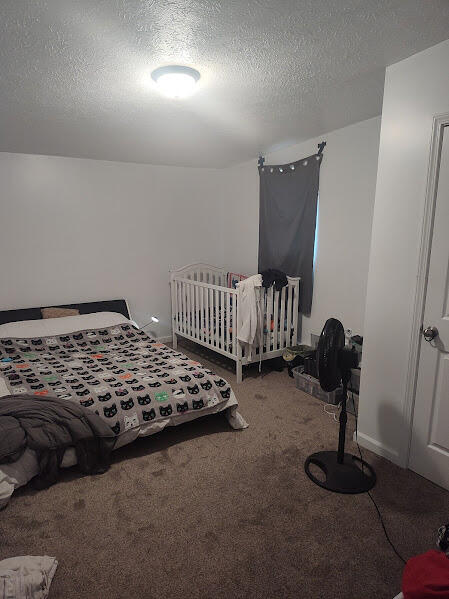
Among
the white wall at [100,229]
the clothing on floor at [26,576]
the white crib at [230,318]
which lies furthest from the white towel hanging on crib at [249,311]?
the clothing on floor at [26,576]

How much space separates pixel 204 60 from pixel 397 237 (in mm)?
1402

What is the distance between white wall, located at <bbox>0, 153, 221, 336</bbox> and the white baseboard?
2882 millimetres

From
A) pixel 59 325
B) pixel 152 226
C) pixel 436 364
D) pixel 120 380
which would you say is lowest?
pixel 120 380

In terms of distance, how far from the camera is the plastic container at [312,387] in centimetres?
301

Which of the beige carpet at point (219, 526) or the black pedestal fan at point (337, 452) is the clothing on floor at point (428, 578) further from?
the black pedestal fan at point (337, 452)

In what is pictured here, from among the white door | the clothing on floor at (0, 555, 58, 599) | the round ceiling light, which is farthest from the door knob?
the clothing on floor at (0, 555, 58, 599)

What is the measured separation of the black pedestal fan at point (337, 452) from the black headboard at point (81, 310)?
2.74 m

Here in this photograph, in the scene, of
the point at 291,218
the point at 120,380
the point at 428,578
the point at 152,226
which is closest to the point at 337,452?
the point at 428,578

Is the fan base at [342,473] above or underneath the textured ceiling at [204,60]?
underneath

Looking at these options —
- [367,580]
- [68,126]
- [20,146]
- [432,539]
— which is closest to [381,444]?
[432,539]

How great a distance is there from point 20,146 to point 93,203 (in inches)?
34.0

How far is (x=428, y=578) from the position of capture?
37.3 inches

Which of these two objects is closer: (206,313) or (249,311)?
(249,311)

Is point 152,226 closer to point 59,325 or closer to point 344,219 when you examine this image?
point 59,325
